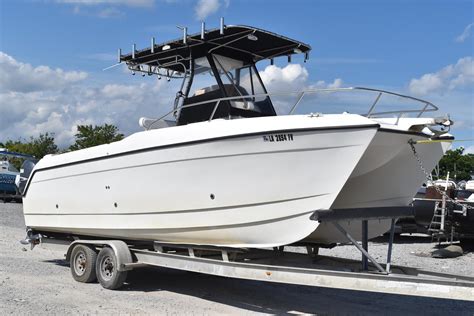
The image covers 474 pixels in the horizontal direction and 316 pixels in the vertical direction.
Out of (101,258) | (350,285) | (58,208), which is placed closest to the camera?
(350,285)

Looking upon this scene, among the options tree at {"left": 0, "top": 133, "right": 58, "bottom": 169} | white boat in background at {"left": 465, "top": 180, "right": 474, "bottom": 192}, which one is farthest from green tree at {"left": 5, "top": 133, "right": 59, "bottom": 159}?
white boat in background at {"left": 465, "top": 180, "right": 474, "bottom": 192}

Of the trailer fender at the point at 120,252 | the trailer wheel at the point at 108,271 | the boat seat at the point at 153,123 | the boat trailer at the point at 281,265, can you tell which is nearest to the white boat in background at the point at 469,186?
the boat trailer at the point at 281,265

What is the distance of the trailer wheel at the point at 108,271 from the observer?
21.3ft

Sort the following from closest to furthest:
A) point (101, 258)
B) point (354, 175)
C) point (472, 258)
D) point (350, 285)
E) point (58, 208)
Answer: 1. point (350, 285)
2. point (354, 175)
3. point (101, 258)
4. point (58, 208)
5. point (472, 258)

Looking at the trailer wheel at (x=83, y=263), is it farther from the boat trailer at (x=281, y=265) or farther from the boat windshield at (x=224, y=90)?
the boat windshield at (x=224, y=90)

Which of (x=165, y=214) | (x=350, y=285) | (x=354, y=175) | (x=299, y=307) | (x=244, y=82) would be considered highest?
(x=244, y=82)

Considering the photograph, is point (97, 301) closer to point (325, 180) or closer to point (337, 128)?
point (325, 180)

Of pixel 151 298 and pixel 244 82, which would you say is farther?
pixel 244 82

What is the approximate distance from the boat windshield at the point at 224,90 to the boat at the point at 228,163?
17mm

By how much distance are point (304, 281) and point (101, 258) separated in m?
3.18

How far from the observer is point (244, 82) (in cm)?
694

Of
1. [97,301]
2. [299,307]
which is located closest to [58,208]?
[97,301]

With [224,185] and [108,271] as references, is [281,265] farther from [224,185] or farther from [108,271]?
[108,271]

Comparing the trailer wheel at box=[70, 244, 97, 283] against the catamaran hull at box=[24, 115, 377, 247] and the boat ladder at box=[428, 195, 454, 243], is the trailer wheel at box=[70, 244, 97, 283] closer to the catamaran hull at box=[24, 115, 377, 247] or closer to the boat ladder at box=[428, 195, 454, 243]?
the catamaran hull at box=[24, 115, 377, 247]
